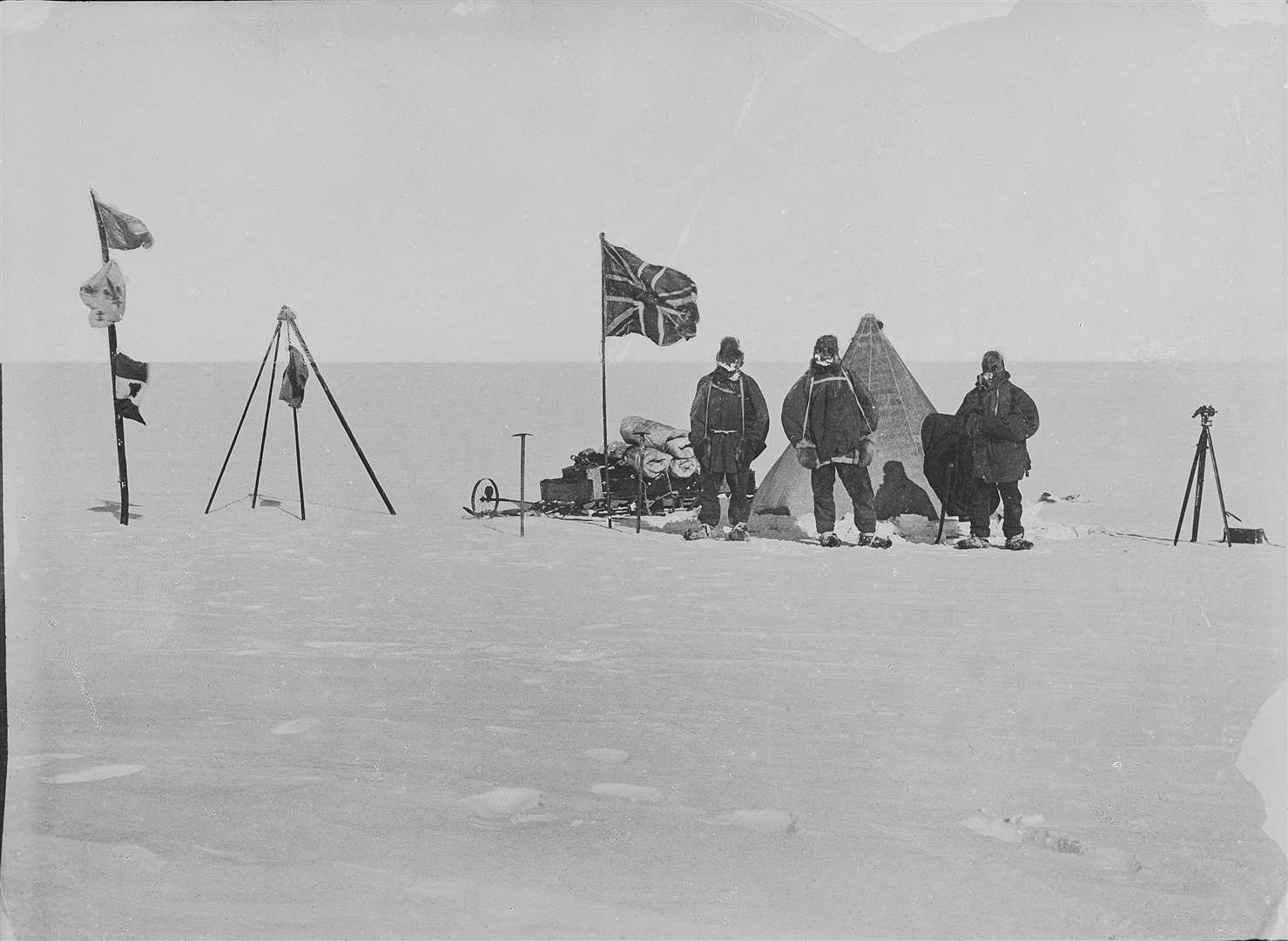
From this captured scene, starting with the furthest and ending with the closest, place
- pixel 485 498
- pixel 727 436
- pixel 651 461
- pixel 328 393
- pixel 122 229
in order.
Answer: pixel 651 461, pixel 485 498, pixel 727 436, pixel 328 393, pixel 122 229

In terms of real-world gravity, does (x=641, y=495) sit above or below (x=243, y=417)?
below

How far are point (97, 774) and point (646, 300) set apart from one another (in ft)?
13.7

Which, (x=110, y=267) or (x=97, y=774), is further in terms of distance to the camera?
(x=110, y=267)

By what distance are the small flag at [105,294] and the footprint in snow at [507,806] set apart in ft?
11.8

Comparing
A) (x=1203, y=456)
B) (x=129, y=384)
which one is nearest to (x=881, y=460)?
(x=1203, y=456)

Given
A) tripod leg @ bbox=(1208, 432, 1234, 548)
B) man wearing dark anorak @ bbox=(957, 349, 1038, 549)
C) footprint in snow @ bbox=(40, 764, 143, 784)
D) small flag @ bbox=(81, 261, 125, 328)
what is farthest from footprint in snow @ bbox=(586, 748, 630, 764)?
tripod leg @ bbox=(1208, 432, 1234, 548)

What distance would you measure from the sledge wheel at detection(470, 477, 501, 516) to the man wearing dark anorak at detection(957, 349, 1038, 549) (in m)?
3.33

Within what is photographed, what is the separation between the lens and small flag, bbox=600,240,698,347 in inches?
272

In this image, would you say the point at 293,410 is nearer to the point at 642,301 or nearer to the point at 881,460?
the point at 642,301

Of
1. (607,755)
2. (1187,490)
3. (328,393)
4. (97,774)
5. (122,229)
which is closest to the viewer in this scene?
(607,755)

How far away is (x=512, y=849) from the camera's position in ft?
13.6

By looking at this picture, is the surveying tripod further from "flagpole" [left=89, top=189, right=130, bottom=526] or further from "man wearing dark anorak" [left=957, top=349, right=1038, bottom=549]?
"flagpole" [left=89, top=189, right=130, bottom=526]

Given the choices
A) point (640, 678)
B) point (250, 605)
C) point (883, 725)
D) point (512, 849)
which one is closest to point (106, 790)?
point (250, 605)

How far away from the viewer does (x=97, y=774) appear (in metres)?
4.73
